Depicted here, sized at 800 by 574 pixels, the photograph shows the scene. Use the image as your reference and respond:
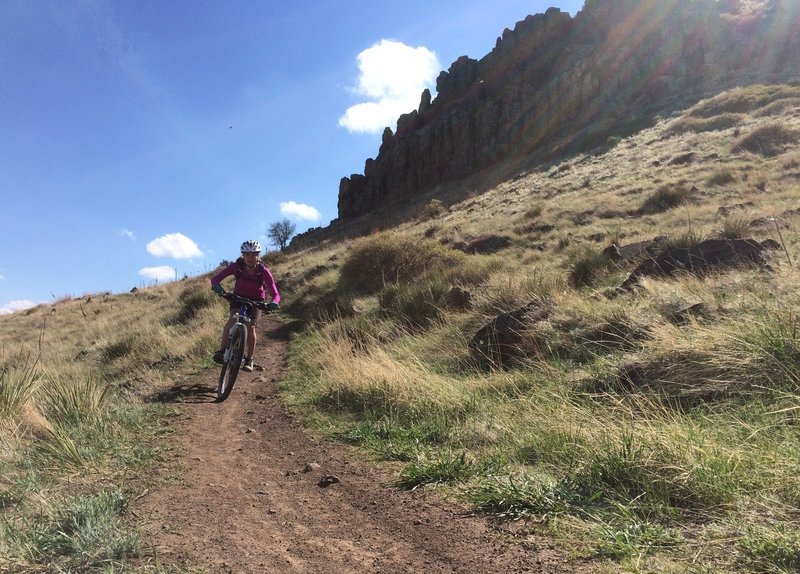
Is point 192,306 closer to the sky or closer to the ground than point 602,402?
closer to the sky

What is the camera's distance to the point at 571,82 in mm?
54000

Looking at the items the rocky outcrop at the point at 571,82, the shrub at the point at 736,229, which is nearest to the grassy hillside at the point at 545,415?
the shrub at the point at 736,229

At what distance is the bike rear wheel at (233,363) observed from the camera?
690cm

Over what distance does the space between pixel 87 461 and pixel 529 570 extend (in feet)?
10.9

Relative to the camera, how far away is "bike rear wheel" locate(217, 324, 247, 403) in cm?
690

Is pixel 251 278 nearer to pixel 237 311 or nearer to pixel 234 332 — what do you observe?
pixel 237 311

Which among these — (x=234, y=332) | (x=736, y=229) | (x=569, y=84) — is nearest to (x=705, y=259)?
(x=736, y=229)

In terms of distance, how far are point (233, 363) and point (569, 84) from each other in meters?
56.6

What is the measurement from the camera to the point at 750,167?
60.0ft

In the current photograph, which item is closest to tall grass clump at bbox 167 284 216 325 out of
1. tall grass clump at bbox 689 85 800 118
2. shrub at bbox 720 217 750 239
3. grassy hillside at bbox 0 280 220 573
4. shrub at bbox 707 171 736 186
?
grassy hillside at bbox 0 280 220 573

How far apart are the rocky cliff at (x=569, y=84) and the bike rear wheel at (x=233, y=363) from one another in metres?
37.4

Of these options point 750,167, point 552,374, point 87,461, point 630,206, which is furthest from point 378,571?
point 750,167

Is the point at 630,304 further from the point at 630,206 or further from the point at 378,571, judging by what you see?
the point at 630,206

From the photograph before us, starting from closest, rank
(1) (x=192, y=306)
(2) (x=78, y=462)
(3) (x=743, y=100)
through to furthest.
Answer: (2) (x=78, y=462) < (1) (x=192, y=306) < (3) (x=743, y=100)
